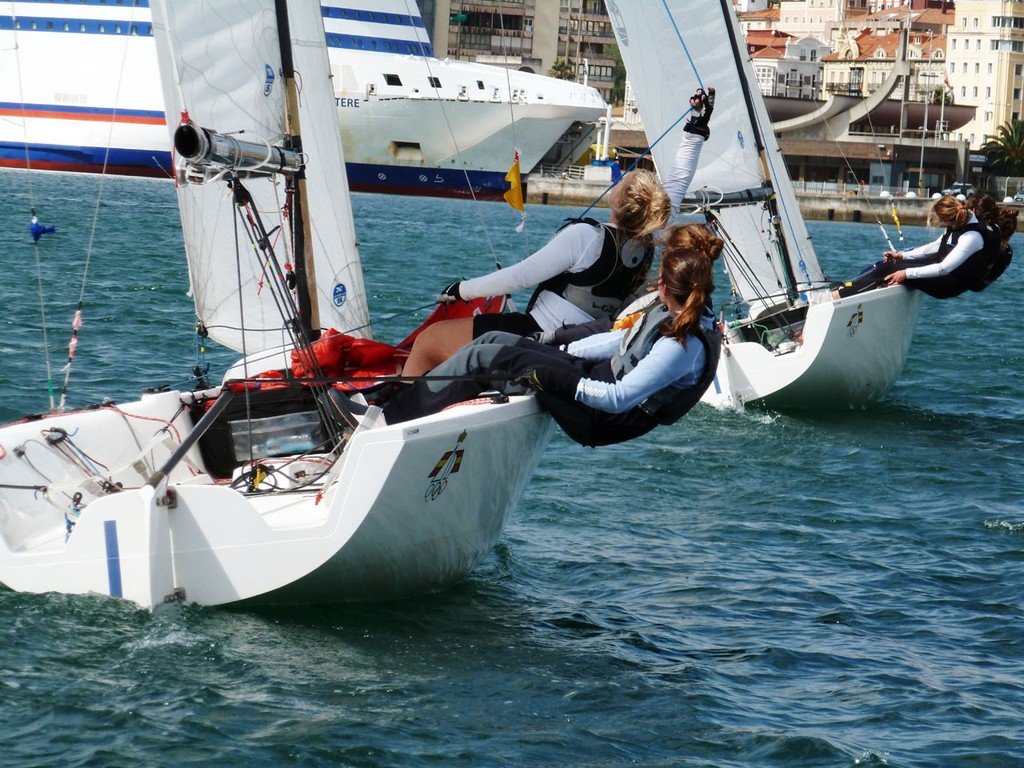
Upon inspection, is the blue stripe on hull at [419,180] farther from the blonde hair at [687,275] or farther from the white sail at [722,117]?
the blonde hair at [687,275]

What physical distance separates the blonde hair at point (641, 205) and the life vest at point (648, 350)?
393 millimetres

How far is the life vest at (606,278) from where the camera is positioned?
215 inches

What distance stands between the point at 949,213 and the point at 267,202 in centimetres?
489

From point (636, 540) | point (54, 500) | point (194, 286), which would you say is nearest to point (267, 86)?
point (194, 286)

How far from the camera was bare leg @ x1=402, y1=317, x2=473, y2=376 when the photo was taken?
225 inches

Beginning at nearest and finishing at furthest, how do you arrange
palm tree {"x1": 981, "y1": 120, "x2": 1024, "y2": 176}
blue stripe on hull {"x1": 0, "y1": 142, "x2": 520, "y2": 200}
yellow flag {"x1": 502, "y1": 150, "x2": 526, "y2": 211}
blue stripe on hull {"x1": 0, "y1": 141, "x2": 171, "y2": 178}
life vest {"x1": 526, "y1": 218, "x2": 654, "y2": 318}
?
1. life vest {"x1": 526, "y1": 218, "x2": 654, "y2": 318}
2. yellow flag {"x1": 502, "y1": 150, "x2": 526, "y2": 211}
3. blue stripe on hull {"x1": 0, "y1": 141, "x2": 171, "y2": 178}
4. blue stripe on hull {"x1": 0, "y1": 142, "x2": 520, "y2": 200}
5. palm tree {"x1": 981, "y1": 120, "x2": 1024, "y2": 176}

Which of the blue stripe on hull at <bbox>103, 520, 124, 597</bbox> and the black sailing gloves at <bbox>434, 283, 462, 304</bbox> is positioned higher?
the black sailing gloves at <bbox>434, 283, 462, 304</bbox>

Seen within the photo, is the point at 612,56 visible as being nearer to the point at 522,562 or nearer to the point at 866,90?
the point at 866,90

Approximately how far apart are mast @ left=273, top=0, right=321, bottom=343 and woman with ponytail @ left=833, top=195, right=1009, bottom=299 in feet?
15.1

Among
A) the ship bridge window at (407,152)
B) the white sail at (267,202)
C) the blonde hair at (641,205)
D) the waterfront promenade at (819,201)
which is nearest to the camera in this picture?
the blonde hair at (641,205)

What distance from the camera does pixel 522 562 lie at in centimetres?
621

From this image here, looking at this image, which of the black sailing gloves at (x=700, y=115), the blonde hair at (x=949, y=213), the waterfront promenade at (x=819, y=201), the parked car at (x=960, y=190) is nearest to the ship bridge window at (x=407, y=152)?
the waterfront promenade at (x=819, y=201)

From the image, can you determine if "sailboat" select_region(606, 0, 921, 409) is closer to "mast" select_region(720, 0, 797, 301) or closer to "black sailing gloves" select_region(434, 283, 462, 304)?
"mast" select_region(720, 0, 797, 301)

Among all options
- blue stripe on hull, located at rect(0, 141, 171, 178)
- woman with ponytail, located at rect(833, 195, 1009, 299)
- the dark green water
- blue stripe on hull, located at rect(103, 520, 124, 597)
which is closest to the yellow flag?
the dark green water
